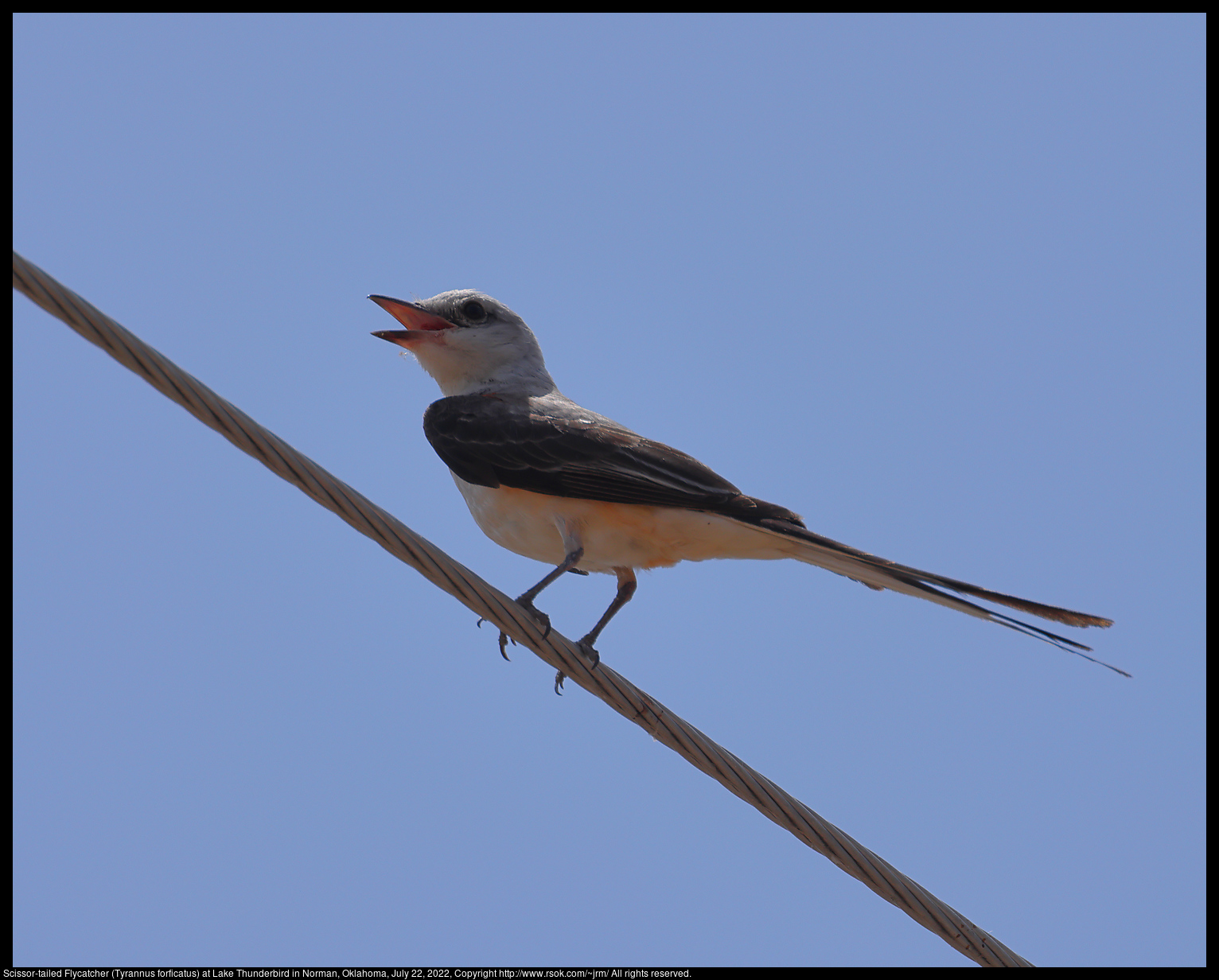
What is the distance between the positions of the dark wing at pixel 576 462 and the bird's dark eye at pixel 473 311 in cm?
107

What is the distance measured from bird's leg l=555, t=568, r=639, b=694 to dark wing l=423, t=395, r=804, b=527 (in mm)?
727

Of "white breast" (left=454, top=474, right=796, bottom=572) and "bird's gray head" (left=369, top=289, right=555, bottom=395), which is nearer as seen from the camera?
"white breast" (left=454, top=474, right=796, bottom=572)

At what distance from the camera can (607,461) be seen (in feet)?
21.1

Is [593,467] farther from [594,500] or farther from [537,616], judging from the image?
[537,616]

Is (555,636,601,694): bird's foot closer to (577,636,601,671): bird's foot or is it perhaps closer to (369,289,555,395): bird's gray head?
(577,636,601,671): bird's foot

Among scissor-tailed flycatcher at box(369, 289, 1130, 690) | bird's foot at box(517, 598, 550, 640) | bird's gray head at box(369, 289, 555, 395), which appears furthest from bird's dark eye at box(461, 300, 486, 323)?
bird's foot at box(517, 598, 550, 640)

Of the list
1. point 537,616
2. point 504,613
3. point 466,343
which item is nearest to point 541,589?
point 537,616

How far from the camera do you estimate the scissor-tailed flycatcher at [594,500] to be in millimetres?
6023

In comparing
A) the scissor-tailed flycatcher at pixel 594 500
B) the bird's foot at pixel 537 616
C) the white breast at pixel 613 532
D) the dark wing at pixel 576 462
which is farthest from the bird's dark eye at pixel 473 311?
the bird's foot at pixel 537 616

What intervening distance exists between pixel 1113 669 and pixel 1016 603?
2.55 feet

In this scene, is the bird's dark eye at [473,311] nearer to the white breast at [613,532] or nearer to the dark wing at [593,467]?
the dark wing at [593,467]

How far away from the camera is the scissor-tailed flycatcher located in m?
6.02

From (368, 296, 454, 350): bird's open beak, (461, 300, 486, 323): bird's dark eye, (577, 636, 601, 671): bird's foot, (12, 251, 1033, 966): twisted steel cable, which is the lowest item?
(12, 251, 1033, 966): twisted steel cable

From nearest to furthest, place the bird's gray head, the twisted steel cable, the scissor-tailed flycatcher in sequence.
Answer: the twisted steel cable
the scissor-tailed flycatcher
the bird's gray head
